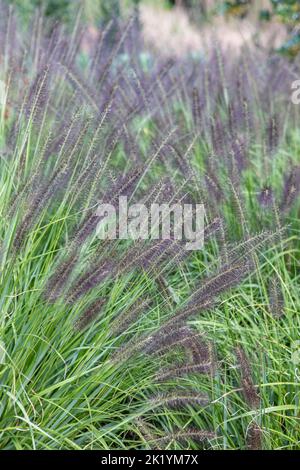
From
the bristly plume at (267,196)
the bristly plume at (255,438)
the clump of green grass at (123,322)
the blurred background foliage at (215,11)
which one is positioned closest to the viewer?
the bristly plume at (255,438)

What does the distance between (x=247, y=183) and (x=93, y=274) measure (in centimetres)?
161

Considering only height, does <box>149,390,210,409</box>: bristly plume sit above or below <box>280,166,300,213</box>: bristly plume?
below

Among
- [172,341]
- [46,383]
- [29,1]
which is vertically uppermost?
[29,1]

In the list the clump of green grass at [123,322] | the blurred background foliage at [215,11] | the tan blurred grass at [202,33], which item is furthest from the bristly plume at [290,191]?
the blurred background foliage at [215,11]

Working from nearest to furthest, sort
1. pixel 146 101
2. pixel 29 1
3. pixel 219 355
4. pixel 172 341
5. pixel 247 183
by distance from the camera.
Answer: pixel 172 341 < pixel 219 355 < pixel 146 101 < pixel 247 183 < pixel 29 1

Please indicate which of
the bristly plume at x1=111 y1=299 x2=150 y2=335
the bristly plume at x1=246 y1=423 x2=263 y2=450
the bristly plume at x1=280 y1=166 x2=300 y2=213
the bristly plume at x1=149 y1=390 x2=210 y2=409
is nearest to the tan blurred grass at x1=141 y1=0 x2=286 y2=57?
the bristly plume at x1=280 y1=166 x2=300 y2=213

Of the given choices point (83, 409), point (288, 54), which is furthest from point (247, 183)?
point (288, 54)

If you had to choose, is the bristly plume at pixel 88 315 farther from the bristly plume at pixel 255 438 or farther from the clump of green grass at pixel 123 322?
the bristly plume at pixel 255 438

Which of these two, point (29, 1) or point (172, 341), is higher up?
point (29, 1)

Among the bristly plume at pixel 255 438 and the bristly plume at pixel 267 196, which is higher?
the bristly plume at pixel 267 196

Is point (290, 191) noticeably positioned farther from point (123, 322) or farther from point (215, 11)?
point (215, 11)

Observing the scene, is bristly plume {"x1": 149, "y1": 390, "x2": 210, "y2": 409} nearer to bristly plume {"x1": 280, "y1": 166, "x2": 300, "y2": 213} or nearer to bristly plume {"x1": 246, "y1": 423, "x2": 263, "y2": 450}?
bristly plume {"x1": 246, "y1": 423, "x2": 263, "y2": 450}

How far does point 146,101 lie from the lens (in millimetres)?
3600
